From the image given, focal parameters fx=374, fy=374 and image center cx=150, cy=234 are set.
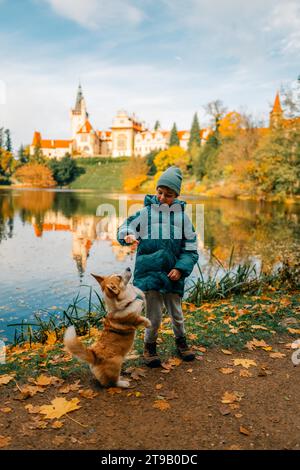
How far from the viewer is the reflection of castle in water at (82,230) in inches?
527

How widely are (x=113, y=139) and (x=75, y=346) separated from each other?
360 feet

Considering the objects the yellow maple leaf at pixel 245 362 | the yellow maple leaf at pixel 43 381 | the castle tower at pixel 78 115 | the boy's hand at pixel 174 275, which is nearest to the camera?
the yellow maple leaf at pixel 43 381

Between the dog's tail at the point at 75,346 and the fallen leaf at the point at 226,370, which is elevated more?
the dog's tail at the point at 75,346

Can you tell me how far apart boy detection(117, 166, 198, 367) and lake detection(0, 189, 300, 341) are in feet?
10.5

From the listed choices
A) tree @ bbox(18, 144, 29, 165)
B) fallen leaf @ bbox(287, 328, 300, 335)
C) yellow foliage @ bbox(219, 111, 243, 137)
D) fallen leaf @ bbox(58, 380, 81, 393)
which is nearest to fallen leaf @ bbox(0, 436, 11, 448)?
fallen leaf @ bbox(58, 380, 81, 393)

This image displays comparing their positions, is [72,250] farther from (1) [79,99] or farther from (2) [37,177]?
(1) [79,99]

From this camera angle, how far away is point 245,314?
583 cm

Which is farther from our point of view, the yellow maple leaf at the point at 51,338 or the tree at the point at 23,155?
the tree at the point at 23,155

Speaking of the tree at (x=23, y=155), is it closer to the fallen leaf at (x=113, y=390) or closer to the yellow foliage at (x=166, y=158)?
the yellow foliage at (x=166, y=158)

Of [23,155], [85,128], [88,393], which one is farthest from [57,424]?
[85,128]

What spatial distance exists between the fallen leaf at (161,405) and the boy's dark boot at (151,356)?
2.22ft

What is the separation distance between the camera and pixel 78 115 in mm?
117188

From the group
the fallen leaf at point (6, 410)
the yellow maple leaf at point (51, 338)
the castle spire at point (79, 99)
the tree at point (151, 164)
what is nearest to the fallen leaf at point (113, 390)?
the fallen leaf at point (6, 410)

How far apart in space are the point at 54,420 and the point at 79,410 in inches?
9.1
